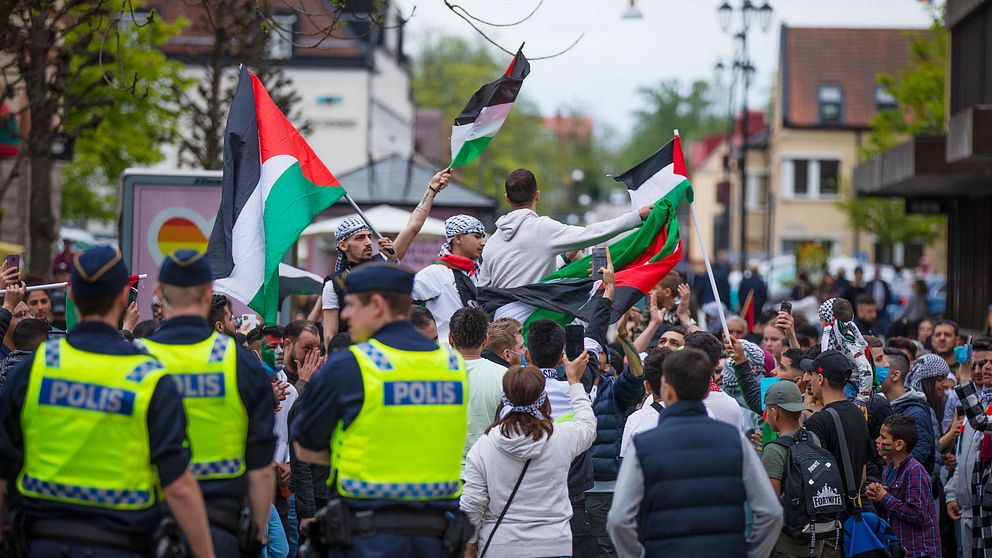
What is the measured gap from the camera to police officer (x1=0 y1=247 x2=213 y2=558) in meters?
5.32

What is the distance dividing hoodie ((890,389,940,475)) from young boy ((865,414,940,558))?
1.26 feet

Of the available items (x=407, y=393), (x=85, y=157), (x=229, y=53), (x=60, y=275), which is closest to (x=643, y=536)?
(x=407, y=393)

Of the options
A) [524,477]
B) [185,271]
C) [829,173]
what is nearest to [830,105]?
[829,173]

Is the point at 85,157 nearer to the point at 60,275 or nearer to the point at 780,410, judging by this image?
the point at 60,275

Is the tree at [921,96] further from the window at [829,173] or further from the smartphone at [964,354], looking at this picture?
the window at [829,173]

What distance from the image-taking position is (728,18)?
31562 millimetres

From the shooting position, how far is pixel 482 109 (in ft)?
32.8

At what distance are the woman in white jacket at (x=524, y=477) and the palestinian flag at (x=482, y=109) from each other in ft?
10.5

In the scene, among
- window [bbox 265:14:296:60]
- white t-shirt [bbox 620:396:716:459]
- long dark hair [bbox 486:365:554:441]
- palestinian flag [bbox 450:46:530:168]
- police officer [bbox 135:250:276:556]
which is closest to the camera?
police officer [bbox 135:250:276:556]

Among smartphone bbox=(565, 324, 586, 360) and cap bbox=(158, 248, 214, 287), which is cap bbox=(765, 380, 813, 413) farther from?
cap bbox=(158, 248, 214, 287)

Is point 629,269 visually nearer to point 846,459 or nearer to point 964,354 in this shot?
point 846,459

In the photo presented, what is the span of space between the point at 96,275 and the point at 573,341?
2968 millimetres

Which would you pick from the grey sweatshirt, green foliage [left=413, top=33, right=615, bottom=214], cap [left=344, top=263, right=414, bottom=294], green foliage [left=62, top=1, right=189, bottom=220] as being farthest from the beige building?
cap [left=344, top=263, right=414, bottom=294]

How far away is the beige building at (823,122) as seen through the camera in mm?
65625
